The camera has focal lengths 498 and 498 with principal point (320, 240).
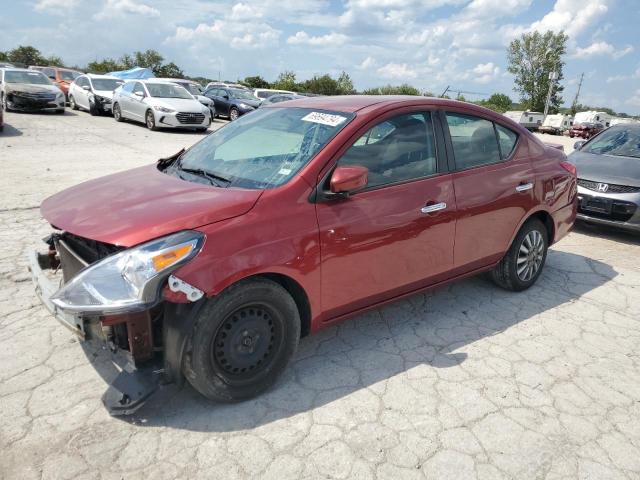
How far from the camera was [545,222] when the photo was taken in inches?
183

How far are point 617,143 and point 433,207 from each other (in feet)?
18.3

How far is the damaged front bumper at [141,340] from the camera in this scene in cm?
251

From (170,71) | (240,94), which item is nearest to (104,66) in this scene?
(170,71)

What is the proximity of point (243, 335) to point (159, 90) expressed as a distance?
15911 mm

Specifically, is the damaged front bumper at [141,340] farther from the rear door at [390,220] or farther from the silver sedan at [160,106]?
the silver sedan at [160,106]

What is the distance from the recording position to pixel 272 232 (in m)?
2.74

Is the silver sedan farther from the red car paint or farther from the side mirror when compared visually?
the side mirror

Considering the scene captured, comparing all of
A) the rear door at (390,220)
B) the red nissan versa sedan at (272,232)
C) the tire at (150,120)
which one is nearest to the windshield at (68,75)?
the tire at (150,120)

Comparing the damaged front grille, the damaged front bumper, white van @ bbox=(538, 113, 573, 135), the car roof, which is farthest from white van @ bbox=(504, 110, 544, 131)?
the damaged front bumper

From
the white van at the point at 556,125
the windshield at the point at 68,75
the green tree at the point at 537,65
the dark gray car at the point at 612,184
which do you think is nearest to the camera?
the dark gray car at the point at 612,184

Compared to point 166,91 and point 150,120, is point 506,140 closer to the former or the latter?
point 150,120

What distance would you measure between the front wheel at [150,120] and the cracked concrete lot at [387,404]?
40.2 feet

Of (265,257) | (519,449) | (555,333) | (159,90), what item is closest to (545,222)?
(555,333)

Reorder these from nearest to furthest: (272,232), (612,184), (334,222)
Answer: (272,232), (334,222), (612,184)
